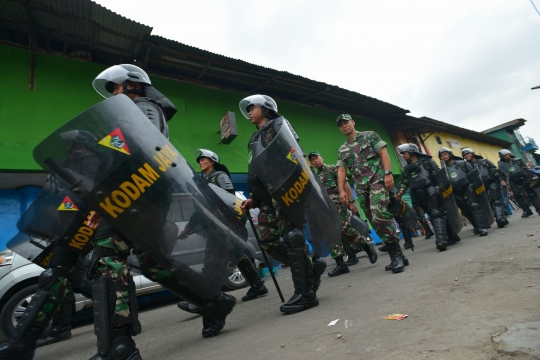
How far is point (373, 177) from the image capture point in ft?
13.3

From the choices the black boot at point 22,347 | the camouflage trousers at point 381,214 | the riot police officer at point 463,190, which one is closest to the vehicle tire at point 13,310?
the black boot at point 22,347

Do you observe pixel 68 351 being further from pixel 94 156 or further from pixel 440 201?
pixel 440 201

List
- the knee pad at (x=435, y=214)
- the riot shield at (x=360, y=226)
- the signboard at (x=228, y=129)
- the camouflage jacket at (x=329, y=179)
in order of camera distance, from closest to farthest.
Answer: the knee pad at (x=435, y=214) → the camouflage jacket at (x=329, y=179) → the riot shield at (x=360, y=226) → the signboard at (x=228, y=129)

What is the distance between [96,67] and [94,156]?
7656 mm

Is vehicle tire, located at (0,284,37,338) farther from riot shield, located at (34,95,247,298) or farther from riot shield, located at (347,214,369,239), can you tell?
riot shield, located at (347,214,369,239)

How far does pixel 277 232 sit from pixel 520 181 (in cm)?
901

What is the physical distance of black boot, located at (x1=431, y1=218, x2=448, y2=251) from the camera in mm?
4809

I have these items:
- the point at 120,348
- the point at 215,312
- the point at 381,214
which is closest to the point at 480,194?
the point at 381,214

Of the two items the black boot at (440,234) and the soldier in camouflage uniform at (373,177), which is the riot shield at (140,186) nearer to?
the soldier in camouflage uniform at (373,177)

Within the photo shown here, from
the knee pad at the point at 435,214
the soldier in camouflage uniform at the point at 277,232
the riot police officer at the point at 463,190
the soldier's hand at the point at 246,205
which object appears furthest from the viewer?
the riot police officer at the point at 463,190

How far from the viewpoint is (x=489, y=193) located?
8.38m

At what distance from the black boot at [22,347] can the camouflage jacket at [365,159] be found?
3453 mm

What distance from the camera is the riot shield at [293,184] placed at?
2504 millimetres

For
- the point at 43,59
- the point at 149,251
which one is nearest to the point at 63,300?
the point at 149,251
